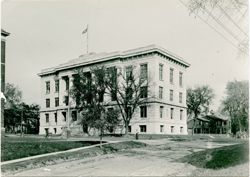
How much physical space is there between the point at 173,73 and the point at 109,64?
9.62 meters

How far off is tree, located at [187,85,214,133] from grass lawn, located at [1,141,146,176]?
43.5 m

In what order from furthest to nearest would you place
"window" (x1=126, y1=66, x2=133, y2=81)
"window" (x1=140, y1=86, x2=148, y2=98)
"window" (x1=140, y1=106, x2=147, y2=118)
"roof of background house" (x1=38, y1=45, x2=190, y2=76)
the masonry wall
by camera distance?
1. "window" (x1=140, y1=106, x2=147, y2=118)
2. "roof of background house" (x1=38, y1=45, x2=190, y2=76)
3. the masonry wall
4. "window" (x1=140, y1=86, x2=148, y2=98)
5. "window" (x1=126, y1=66, x2=133, y2=81)

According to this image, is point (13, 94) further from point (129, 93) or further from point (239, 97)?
point (239, 97)

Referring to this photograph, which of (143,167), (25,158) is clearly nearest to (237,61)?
(143,167)

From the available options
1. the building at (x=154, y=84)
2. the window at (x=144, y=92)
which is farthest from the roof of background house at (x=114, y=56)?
the window at (x=144, y=92)

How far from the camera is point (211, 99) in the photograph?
2739 inches

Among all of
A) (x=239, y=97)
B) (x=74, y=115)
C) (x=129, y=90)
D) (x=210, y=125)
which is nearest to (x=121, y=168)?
(x=239, y=97)

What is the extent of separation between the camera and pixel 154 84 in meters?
49.6

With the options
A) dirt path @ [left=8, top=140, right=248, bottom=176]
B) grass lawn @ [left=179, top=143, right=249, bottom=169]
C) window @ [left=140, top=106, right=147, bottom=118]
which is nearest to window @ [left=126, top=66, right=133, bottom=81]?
window @ [left=140, top=106, right=147, bottom=118]

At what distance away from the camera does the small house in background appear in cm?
8356

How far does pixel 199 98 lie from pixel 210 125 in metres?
19.2

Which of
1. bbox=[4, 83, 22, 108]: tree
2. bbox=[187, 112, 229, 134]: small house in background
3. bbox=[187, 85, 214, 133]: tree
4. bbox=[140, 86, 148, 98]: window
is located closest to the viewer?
bbox=[140, 86, 148, 98]: window

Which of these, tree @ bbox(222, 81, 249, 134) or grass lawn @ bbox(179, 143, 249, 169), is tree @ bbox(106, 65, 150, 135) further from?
grass lawn @ bbox(179, 143, 249, 169)

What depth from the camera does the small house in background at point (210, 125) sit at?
83562 mm
